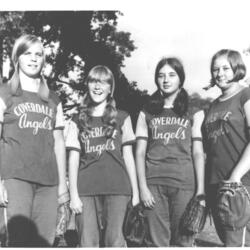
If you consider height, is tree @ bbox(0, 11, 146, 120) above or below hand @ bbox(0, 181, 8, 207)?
above

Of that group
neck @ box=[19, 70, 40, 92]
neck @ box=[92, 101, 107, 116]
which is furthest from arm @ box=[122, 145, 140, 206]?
neck @ box=[19, 70, 40, 92]

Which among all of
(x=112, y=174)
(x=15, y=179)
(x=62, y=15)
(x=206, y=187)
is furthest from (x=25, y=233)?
(x=62, y=15)

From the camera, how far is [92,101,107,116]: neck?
4003 millimetres

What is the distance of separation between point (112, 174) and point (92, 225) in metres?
0.44

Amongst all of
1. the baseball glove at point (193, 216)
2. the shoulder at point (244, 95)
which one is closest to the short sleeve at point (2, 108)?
the baseball glove at point (193, 216)

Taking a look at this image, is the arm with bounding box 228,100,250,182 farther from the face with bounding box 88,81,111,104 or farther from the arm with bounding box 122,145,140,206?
the face with bounding box 88,81,111,104

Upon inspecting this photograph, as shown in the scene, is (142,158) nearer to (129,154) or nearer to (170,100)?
(129,154)

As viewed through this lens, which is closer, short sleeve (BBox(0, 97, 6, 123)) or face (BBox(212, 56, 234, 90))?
short sleeve (BBox(0, 97, 6, 123))

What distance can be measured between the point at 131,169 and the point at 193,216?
64cm

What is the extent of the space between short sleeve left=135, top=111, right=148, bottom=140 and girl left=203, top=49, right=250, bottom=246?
0.51 metres

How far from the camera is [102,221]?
373cm

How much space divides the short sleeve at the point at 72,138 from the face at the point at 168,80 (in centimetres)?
83

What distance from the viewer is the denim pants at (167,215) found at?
376cm

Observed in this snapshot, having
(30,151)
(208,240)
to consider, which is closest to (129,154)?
(30,151)
